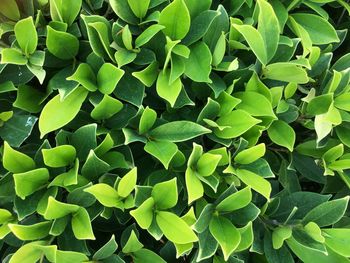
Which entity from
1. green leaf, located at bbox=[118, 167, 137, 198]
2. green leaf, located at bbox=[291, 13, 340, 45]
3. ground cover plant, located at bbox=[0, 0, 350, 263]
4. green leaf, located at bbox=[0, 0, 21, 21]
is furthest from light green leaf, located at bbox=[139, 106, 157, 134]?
green leaf, located at bbox=[291, 13, 340, 45]

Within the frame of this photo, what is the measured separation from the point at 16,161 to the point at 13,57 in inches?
9.9

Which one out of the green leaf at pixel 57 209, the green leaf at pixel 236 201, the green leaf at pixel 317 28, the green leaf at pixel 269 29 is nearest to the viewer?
the green leaf at pixel 57 209

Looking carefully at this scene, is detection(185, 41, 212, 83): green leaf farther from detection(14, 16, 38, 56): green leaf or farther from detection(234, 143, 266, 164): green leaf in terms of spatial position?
detection(14, 16, 38, 56): green leaf

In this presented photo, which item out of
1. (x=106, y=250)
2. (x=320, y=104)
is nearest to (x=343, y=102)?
(x=320, y=104)

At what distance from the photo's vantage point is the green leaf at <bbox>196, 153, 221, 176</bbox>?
118 centimetres

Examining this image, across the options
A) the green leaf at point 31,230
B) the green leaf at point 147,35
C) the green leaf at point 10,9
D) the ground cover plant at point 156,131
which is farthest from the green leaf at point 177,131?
the green leaf at point 10,9

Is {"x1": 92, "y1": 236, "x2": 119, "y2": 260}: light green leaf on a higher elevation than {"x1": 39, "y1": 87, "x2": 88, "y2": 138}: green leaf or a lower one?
lower

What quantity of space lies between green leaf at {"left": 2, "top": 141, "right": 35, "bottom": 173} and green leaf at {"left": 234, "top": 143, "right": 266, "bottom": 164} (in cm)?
52

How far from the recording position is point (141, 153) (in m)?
1.36

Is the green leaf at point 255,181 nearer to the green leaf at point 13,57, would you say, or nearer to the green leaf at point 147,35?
the green leaf at point 147,35

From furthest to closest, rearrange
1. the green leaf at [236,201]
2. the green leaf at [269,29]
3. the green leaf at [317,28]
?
the green leaf at [317,28]
the green leaf at [269,29]
the green leaf at [236,201]

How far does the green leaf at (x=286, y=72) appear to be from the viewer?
4.20 ft

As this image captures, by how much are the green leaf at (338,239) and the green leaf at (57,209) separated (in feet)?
2.14

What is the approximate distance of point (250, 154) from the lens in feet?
4.07
